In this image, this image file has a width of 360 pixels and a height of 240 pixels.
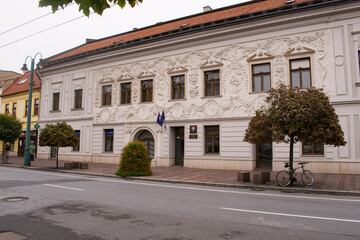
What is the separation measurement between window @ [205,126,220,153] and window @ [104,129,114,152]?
906cm

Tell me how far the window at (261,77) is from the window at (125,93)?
10.6 metres

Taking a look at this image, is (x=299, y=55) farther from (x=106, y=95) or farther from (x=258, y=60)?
(x=106, y=95)

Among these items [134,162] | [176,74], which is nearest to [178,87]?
[176,74]

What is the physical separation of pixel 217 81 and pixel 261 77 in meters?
3.11

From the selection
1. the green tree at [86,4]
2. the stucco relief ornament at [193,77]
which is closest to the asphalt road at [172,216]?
the green tree at [86,4]

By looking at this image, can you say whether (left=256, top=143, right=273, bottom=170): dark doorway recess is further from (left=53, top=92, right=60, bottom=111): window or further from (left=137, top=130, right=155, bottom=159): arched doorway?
(left=53, top=92, right=60, bottom=111): window

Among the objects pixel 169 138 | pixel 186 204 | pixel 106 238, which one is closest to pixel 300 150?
pixel 169 138

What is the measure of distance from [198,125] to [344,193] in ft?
36.8

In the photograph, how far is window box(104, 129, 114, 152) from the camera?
990 inches

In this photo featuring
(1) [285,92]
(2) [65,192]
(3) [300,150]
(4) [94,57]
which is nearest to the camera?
(2) [65,192]

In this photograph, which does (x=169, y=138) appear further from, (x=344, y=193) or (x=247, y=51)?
(x=344, y=193)

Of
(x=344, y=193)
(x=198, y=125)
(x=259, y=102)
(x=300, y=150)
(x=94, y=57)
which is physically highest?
(x=94, y=57)

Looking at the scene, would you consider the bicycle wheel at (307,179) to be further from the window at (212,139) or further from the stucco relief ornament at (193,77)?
the stucco relief ornament at (193,77)

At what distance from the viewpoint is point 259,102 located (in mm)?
18391
